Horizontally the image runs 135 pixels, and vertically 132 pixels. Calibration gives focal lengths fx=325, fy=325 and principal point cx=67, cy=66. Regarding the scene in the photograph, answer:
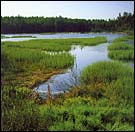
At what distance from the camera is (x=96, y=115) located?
7.39m

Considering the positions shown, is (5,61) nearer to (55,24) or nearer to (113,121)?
(113,121)

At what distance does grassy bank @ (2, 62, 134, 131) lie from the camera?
6137 millimetres

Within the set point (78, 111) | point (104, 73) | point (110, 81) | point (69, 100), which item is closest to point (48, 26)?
point (104, 73)

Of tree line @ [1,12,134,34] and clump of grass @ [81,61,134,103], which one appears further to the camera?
tree line @ [1,12,134,34]

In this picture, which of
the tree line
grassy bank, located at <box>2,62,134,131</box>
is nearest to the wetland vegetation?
grassy bank, located at <box>2,62,134,131</box>

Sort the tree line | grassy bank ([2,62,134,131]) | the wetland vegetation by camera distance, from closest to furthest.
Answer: grassy bank ([2,62,134,131]) < the wetland vegetation < the tree line

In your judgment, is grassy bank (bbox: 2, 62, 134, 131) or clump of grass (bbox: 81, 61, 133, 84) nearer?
grassy bank (bbox: 2, 62, 134, 131)

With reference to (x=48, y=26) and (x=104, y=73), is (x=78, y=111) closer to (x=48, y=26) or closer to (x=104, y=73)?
(x=104, y=73)

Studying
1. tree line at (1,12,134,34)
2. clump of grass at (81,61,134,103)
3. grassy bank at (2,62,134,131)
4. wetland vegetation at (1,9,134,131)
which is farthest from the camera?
tree line at (1,12,134,34)

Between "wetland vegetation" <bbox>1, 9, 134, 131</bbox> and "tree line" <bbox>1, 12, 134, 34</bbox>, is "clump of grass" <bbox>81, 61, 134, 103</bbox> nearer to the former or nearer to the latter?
"wetland vegetation" <bbox>1, 9, 134, 131</bbox>

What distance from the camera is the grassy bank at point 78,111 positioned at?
20.1 ft

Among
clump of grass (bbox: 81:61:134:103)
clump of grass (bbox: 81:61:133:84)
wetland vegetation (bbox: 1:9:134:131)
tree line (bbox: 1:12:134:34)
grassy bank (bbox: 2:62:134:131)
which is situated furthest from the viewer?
tree line (bbox: 1:12:134:34)

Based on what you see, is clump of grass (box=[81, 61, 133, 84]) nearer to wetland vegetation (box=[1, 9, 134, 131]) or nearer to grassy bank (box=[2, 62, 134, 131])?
wetland vegetation (box=[1, 9, 134, 131])

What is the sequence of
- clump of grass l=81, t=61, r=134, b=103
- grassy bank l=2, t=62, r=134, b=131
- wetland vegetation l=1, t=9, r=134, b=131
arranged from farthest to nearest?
clump of grass l=81, t=61, r=134, b=103 < wetland vegetation l=1, t=9, r=134, b=131 < grassy bank l=2, t=62, r=134, b=131
